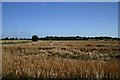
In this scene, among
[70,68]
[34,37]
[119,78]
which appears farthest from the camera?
[34,37]

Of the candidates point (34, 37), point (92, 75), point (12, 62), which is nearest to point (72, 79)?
point (92, 75)

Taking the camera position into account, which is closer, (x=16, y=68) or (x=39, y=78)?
(x=39, y=78)

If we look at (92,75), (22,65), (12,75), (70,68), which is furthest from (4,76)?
(92,75)

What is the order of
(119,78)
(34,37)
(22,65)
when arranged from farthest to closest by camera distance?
1. (34,37)
2. (22,65)
3. (119,78)

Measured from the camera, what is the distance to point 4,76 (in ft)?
29.3

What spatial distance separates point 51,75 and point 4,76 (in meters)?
1.67

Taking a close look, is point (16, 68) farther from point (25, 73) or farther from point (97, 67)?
point (97, 67)

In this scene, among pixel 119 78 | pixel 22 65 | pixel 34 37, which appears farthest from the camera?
pixel 34 37

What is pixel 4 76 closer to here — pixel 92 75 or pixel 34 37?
pixel 92 75

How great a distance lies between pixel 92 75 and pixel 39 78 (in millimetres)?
1796

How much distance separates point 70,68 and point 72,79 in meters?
0.80

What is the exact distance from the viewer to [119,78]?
850cm

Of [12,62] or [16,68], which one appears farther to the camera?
[12,62]

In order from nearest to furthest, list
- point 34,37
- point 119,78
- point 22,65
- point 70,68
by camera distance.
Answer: point 119,78, point 70,68, point 22,65, point 34,37
